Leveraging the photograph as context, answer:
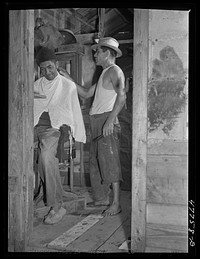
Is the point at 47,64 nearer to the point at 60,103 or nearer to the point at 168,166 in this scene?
the point at 60,103

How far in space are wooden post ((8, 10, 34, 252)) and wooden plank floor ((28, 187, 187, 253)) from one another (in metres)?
0.27

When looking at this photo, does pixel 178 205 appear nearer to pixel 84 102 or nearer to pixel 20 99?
pixel 20 99

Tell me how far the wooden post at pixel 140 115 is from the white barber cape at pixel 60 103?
4.39ft

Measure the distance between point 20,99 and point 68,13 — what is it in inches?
127

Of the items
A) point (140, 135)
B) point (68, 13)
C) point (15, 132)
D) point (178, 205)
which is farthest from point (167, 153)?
point (68, 13)

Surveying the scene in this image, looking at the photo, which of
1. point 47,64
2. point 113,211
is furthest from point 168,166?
point 47,64

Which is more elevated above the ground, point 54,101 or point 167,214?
point 54,101

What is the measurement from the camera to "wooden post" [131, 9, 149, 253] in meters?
2.03

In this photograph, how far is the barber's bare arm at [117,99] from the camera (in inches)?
121

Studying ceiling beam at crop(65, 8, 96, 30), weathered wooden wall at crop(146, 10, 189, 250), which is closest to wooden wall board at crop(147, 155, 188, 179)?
weathered wooden wall at crop(146, 10, 189, 250)

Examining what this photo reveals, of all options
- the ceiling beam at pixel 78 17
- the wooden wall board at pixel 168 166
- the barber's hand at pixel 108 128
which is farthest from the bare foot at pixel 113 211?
the ceiling beam at pixel 78 17

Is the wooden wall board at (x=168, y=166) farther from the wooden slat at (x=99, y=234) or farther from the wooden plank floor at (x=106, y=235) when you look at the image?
the wooden slat at (x=99, y=234)

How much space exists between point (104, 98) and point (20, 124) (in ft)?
4.54

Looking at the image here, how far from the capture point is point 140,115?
2.04 meters
